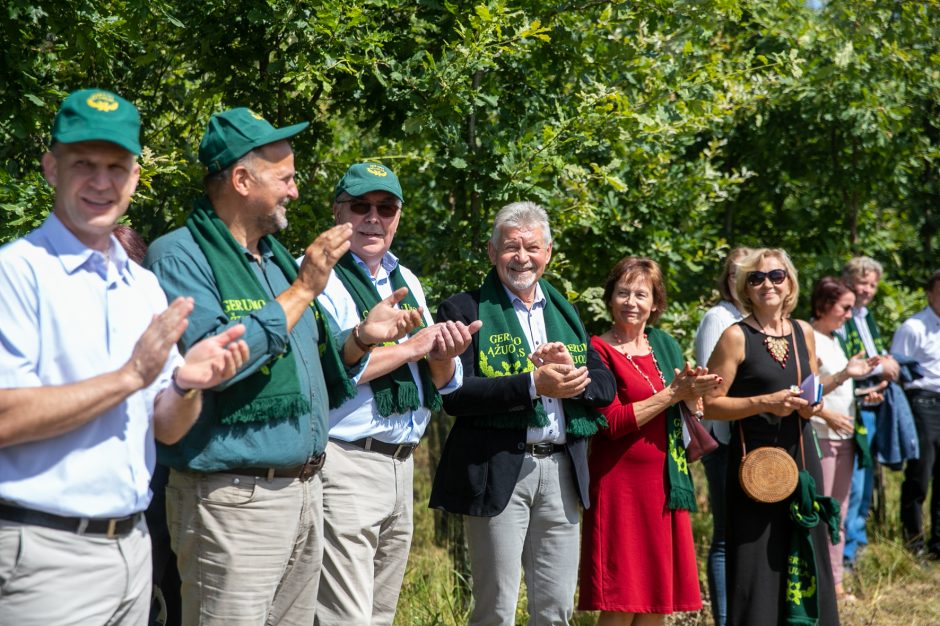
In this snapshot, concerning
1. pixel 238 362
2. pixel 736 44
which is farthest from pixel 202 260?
pixel 736 44

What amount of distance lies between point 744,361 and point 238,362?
123 inches

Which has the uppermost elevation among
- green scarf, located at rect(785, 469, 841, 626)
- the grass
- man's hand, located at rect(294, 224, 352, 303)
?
man's hand, located at rect(294, 224, 352, 303)

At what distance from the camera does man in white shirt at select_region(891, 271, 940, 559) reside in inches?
301

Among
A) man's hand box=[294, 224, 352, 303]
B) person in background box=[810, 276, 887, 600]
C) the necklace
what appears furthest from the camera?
person in background box=[810, 276, 887, 600]

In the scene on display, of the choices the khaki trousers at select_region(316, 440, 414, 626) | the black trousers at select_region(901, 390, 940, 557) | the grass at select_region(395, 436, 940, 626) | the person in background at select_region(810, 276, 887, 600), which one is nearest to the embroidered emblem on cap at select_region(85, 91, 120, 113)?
the khaki trousers at select_region(316, 440, 414, 626)

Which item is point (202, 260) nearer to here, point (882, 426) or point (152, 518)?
point (152, 518)

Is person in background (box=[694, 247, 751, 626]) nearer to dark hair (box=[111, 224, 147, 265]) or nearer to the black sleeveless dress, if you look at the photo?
the black sleeveless dress

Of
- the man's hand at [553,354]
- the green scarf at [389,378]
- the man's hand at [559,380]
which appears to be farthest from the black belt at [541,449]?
the green scarf at [389,378]

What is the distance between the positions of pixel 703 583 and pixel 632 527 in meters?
2.23

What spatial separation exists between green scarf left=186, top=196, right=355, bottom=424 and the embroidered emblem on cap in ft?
1.81

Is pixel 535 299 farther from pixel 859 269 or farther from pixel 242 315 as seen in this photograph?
pixel 859 269

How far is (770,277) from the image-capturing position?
515 centimetres

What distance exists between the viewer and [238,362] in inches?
106

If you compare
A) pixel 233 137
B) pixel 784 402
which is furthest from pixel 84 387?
pixel 784 402
